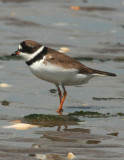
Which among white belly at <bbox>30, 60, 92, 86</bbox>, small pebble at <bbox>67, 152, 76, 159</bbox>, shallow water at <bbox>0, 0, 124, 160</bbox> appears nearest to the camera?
small pebble at <bbox>67, 152, 76, 159</bbox>

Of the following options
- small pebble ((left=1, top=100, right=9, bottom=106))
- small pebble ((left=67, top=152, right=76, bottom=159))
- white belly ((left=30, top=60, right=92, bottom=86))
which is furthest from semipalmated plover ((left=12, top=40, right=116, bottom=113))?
small pebble ((left=67, top=152, right=76, bottom=159))

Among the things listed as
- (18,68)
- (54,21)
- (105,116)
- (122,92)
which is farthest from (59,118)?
(54,21)

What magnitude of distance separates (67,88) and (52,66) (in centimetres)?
130

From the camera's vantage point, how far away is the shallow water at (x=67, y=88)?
557 centimetres

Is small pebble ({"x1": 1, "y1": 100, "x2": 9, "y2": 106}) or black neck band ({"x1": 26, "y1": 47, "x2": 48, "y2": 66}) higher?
black neck band ({"x1": 26, "y1": 47, "x2": 48, "y2": 66})

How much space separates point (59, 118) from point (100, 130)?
659 millimetres

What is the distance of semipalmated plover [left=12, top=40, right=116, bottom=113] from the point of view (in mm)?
7422

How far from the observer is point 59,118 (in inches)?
265

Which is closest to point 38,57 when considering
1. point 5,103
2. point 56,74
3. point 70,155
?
point 56,74

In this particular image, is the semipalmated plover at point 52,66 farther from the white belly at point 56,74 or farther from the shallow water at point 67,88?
the shallow water at point 67,88

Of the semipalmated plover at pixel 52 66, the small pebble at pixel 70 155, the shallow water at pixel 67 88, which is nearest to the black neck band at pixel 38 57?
the semipalmated plover at pixel 52 66

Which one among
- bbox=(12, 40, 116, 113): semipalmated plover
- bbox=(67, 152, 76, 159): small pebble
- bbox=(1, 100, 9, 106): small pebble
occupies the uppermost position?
bbox=(12, 40, 116, 113): semipalmated plover

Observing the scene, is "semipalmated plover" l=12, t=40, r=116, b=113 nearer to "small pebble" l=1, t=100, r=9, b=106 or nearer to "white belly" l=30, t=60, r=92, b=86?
"white belly" l=30, t=60, r=92, b=86

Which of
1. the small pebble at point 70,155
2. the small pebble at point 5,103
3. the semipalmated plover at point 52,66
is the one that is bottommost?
the small pebble at point 5,103
